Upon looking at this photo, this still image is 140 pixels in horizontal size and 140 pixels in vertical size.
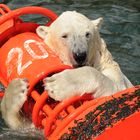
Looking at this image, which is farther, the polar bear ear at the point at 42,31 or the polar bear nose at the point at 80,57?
the polar bear ear at the point at 42,31

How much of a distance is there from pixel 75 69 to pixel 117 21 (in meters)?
3.57

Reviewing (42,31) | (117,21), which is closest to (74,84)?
(42,31)

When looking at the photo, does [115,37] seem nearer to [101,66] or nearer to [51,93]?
[101,66]

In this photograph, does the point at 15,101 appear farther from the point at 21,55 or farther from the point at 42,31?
the point at 42,31

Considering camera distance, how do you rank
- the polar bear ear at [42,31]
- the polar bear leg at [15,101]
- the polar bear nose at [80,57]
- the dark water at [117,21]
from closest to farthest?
the polar bear leg at [15,101], the polar bear nose at [80,57], the polar bear ear at [42,31], the dark water at [117,21]

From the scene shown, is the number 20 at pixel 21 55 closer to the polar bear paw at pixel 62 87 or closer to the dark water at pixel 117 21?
the polar bear paw at pixel 62 87

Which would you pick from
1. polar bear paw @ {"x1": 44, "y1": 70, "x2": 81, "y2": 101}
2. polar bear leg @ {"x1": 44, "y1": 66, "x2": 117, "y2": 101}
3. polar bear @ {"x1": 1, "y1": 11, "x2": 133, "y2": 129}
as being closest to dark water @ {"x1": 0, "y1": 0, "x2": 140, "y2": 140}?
polar bear @ {"x1": 1, "y1": 11, "x2": 133, "y2": 129}

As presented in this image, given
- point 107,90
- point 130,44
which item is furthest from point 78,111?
point 130,44

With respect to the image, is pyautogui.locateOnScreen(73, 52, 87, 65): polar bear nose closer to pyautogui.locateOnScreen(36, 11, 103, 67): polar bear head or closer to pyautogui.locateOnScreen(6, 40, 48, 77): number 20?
pyautogui.locateOnScreen(36, 11, 103, 67): polar bear head

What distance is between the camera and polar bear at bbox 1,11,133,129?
10.3ft

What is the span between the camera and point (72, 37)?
3.65m

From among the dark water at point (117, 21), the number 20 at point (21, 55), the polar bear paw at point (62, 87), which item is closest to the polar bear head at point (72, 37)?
the number 20 at point (21, 55)

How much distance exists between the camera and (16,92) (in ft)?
10.8

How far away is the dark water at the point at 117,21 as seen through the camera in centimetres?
568
